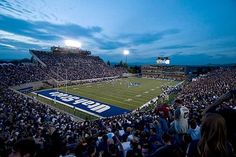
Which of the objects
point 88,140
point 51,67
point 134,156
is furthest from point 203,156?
point 51,67

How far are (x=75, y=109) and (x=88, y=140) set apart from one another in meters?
22.4

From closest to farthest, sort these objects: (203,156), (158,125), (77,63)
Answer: (203,156)
(158,125)
(77,63)

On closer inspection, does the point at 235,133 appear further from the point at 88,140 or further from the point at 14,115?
the point at 14,115

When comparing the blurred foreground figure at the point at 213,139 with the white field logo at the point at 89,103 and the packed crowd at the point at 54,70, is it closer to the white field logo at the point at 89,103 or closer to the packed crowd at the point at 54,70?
the white field logo at the point at 89,103

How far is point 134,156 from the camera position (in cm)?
405

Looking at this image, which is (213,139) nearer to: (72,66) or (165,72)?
(72,66)

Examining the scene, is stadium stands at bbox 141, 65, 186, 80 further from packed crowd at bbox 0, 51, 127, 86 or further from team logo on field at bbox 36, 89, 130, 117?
team logo on field at bbox 36, 89, 130, 117

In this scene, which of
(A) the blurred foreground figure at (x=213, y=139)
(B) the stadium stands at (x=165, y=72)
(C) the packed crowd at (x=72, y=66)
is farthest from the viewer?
(B) the stadium stands at (x=165, y=72)

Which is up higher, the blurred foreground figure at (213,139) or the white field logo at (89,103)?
the blurred foreground figure at (213,139)

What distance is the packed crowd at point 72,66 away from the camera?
57.8 metres

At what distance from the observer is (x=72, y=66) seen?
65.7 meters

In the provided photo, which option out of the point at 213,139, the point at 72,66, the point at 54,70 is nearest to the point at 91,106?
the point at 213,139

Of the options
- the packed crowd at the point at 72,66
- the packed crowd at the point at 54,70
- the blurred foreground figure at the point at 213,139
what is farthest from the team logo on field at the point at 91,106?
the blurred foreground figure at the point at 213,139

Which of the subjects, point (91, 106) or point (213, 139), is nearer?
point (213, 139)
